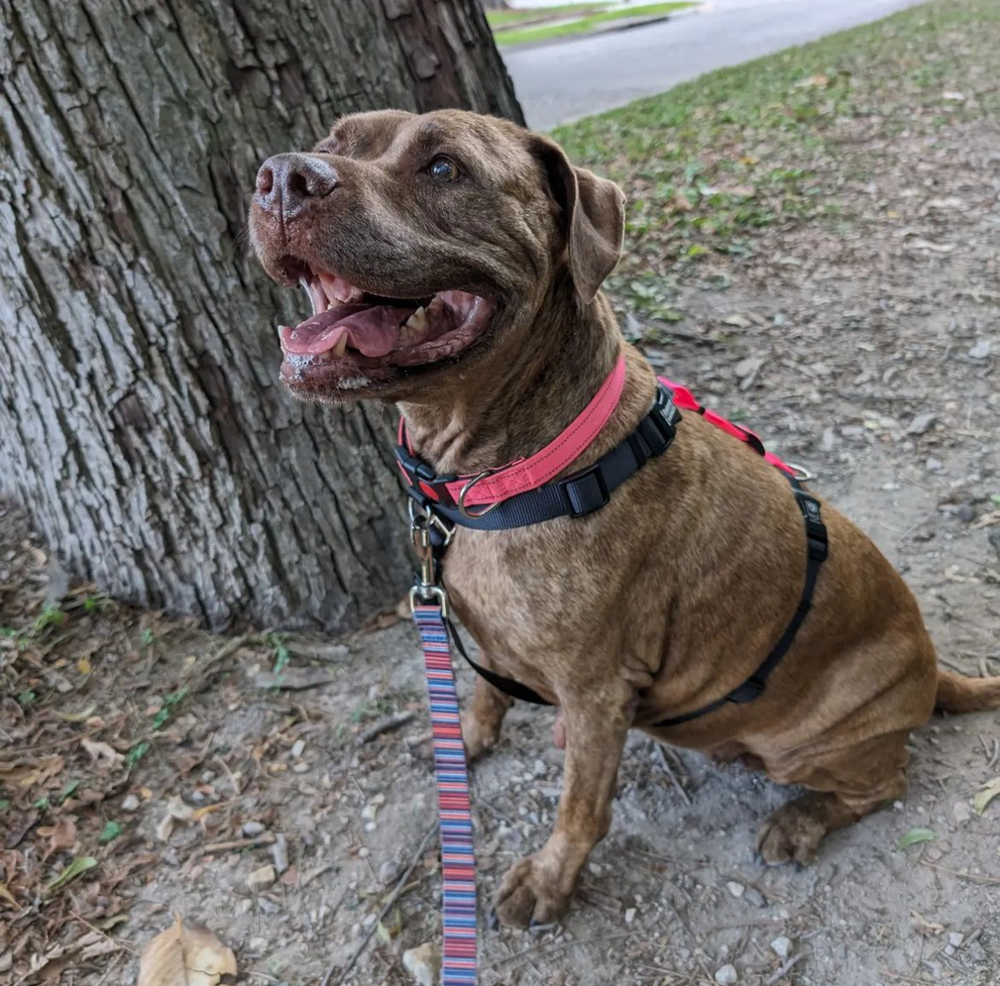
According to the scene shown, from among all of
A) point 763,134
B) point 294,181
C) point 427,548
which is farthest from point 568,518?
point 763,134

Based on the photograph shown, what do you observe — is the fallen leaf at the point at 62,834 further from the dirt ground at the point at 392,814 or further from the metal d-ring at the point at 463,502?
the metal d-ring at the point at 463,502

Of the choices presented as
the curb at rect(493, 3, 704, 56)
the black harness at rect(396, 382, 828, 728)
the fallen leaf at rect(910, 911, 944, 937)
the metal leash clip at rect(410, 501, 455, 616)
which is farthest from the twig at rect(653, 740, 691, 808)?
the curb at rect(493, 3, 704, 56)

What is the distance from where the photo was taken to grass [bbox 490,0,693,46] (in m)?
23.5

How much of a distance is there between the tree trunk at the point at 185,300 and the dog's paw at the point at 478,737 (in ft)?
2.51

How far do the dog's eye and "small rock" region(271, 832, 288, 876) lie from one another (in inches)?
87.2

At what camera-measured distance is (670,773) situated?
3.22 m

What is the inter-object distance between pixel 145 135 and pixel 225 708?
81.3 inches

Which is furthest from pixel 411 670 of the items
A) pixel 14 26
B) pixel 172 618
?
pixel 14 26

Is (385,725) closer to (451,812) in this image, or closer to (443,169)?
(451,812)

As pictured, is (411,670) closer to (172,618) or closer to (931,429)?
(172,618)

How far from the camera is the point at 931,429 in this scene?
441 centimetres

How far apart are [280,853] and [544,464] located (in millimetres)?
1669

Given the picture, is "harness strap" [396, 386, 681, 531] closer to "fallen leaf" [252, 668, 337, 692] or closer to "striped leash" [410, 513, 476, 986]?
"striped leash" [410, 513, 476, 986]

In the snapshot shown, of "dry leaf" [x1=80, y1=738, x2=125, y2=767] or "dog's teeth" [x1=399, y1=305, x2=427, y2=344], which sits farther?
"dry leaf" [x1=80, y1=738, x2=125, y2=767]
